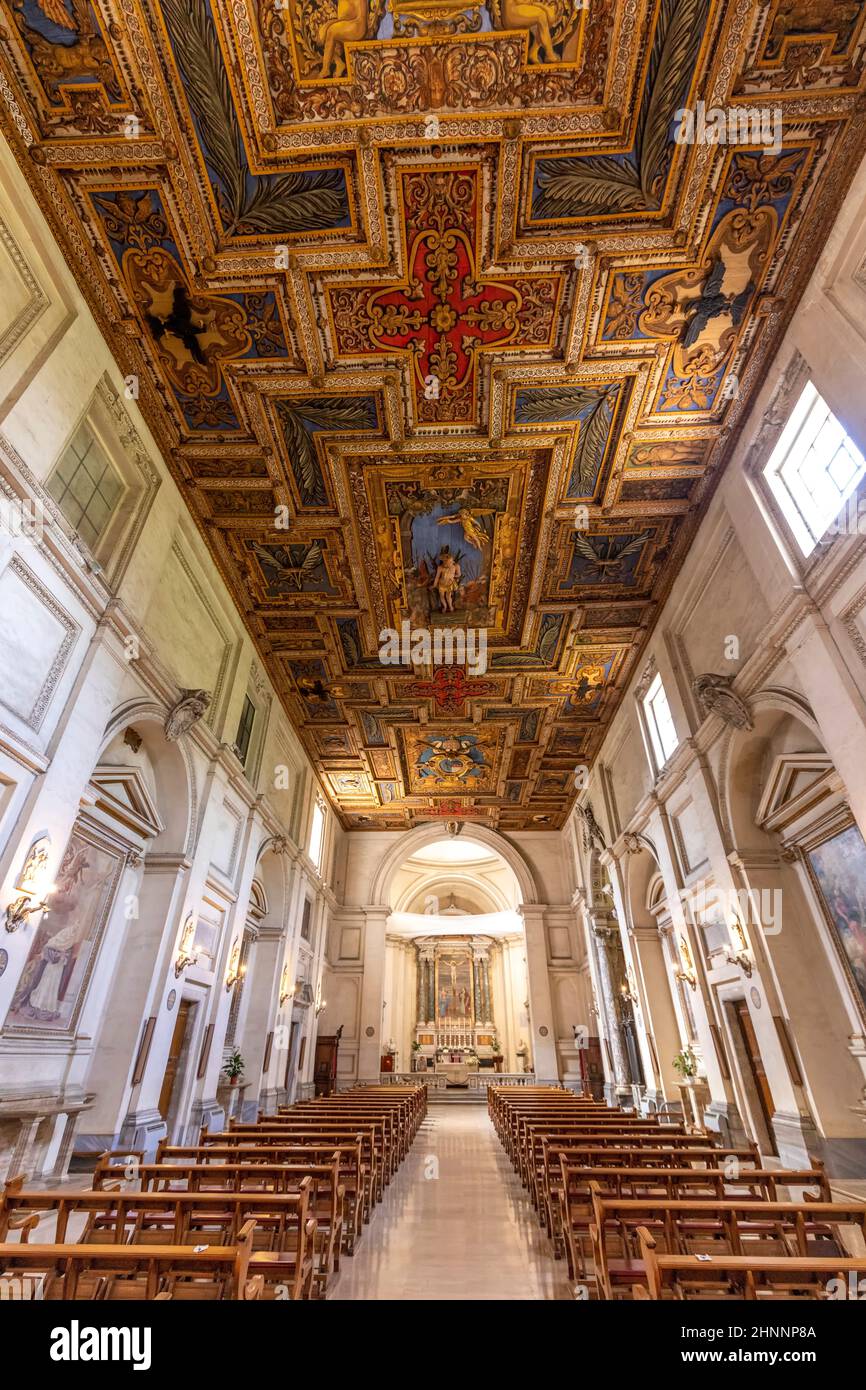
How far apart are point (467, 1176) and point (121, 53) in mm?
13752

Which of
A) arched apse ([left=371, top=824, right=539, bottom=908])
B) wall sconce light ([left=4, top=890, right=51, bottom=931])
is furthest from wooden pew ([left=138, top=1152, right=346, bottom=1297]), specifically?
arched apse ([left=371, top=824, right=539, bottom=908])

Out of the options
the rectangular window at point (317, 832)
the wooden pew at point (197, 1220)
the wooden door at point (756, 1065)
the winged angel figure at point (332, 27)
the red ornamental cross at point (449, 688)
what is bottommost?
the wooden pew at point (197, 1220)

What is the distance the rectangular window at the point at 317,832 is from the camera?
1955cm

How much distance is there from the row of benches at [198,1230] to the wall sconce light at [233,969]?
16.6 ft

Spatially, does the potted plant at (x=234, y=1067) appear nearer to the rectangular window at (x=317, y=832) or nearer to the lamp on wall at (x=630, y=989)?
the rectangular window at (x=317, y=832)

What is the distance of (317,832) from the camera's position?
66.7 feet

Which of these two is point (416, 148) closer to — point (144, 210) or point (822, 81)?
point (144, 210)

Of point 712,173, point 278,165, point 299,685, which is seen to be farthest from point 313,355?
point 299,685

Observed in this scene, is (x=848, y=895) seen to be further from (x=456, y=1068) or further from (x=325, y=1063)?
(x=456, y=1068)

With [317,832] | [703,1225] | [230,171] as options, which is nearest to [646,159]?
[230,171]

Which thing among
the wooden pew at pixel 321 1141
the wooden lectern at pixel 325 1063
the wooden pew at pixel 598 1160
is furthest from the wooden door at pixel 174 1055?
the wooden lectern at pixel 325 1063

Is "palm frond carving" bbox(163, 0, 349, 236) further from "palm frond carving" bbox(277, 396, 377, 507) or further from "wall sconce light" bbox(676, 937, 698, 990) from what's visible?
"wall sconce light" bbox(676, 937, 698, 990)

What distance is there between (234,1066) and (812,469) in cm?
1409
